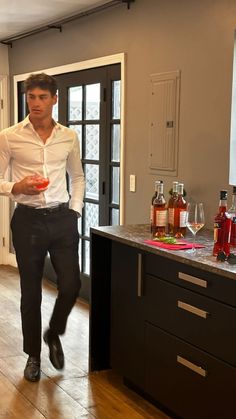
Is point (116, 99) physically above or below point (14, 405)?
above

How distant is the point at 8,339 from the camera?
3.97 m

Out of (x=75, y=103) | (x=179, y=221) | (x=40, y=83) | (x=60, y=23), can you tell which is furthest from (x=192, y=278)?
(x=60, y=23)

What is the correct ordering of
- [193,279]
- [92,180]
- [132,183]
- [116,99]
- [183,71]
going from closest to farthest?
Result: [193,279], [183,71], [132,183], [116,99], [92,180]

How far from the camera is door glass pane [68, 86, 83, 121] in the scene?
4.98 m

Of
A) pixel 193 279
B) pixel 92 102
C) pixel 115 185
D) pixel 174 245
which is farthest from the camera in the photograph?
pixel 92 102

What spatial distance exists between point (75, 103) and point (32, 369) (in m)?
2.50

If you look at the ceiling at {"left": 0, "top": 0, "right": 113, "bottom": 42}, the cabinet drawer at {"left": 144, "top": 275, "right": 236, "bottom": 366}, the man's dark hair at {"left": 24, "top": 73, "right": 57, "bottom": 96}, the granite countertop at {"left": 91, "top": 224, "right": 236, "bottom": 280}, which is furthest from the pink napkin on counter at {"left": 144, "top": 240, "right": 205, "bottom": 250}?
the ceiling at {"left": 0, "top": 0, "right": 113, "bottom": 42}

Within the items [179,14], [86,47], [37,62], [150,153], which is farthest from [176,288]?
[37,62]

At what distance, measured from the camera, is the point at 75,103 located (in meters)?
5.06

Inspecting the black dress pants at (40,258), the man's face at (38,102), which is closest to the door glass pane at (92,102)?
the man's face at (38,102)

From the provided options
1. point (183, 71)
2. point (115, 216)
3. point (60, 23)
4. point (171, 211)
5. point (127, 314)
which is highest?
point (60, 23)

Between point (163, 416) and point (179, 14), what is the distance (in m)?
2.32

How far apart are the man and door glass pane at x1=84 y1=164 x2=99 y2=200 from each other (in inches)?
61.1

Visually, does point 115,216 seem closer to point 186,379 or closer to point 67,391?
point 67,391
